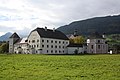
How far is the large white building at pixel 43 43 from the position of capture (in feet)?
335

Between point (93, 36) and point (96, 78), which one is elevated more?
point (93, 36)

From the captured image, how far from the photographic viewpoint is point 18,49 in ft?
374

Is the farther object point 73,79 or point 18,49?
point 18,49

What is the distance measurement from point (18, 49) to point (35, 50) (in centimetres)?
1425

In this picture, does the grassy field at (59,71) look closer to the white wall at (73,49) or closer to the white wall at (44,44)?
the white wall at (44,44)

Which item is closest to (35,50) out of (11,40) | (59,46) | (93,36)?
(59,46)

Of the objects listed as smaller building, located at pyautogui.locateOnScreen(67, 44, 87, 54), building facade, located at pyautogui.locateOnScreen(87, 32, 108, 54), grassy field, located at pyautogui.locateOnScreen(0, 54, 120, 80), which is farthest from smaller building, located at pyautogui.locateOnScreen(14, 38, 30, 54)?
grassy field, located at pyautogui.locateOnScreen(0, 54, 120, 80)

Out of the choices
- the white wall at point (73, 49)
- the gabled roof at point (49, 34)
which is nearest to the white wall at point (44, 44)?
the gabled roof at point (49, 34)

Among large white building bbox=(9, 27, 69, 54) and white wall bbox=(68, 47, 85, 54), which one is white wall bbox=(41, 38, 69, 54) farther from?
white wall bbox=(68, 47, 85, 54)

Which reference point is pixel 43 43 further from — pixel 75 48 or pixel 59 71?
pixel 59 71

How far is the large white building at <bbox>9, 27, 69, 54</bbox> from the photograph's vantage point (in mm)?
102000

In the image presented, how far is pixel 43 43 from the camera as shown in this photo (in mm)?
102250

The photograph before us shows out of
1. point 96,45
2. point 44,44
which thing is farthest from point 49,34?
point 96,45

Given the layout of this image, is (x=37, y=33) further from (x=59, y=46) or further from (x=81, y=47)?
(x=81, y=47)
